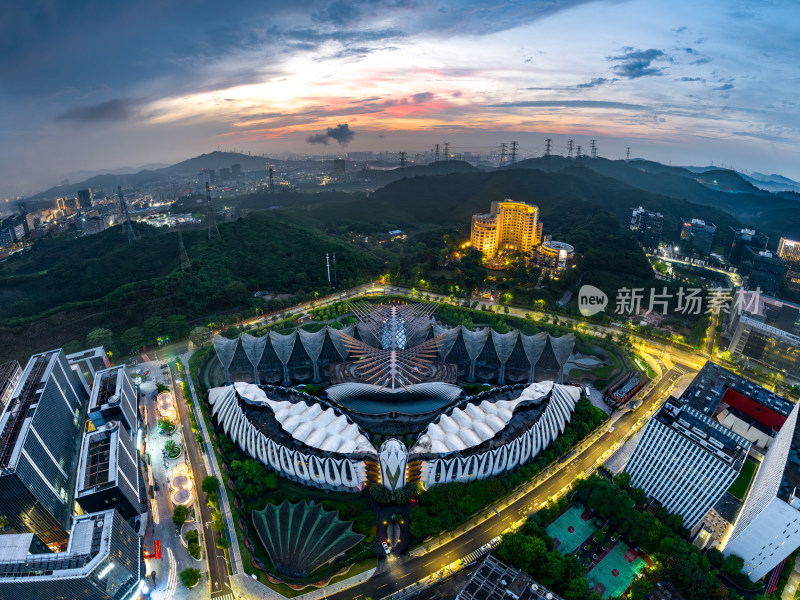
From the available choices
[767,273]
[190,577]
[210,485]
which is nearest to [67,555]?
[190,577]

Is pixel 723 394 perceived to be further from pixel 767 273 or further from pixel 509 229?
pixel 509 229

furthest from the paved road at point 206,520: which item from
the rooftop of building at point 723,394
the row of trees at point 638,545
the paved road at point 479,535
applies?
the rooftop of building at point 723,394

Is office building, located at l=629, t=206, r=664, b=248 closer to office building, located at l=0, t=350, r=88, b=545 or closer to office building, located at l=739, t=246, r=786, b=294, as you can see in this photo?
office building, located at l=739, t=246, r=786, b=294

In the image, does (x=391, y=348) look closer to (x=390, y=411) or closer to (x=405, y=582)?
(x=390, y=411)

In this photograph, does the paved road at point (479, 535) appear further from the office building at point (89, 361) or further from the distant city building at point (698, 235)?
the distant city building at point (698, 235)

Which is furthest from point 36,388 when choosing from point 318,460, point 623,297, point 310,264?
point 623,297
